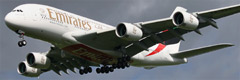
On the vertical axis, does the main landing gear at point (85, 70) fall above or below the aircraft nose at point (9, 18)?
below

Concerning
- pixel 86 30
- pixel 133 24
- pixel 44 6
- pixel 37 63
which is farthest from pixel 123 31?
pixel 37 63

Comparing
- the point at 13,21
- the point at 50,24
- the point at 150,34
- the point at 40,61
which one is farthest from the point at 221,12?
the point at 40,61

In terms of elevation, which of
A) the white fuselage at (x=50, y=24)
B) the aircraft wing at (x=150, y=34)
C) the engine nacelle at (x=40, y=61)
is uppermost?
the white fuselage at (x=50, y=24)

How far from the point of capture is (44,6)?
128 feet

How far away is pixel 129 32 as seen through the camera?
121 feet

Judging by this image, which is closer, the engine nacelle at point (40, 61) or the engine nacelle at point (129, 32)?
the engine nacelle at point (129, 32)

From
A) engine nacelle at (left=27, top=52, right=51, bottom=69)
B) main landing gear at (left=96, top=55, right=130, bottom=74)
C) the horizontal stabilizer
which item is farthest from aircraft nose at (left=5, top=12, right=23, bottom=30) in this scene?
the horizontal stabilizer

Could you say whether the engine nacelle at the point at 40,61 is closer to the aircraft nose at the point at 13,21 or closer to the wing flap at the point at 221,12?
the aircraft nose at the point at 13,21

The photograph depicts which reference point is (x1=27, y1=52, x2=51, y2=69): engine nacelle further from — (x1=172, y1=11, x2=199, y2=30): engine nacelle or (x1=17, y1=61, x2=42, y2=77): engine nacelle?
(x1=172, y1=11, x2=199, y2=30): engine nacelle

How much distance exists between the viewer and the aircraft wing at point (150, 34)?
35.8 m

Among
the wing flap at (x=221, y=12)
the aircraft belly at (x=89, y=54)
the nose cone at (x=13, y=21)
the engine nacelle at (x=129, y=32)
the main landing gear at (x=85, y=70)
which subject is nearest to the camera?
the wing flap at (x=221, y=12)

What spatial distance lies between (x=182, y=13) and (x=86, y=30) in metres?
8.41

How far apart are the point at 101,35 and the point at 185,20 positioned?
696cm

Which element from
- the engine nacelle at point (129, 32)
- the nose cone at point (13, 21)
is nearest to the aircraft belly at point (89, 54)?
the engine nacelle at point (129, 32)
